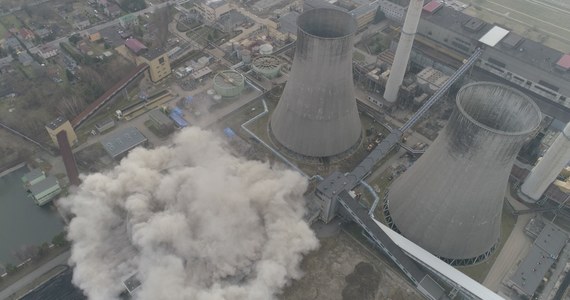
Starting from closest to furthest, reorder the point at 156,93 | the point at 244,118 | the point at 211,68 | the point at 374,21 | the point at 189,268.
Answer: the point at 189,268, the point at 244,118, the point at 156,93, the point at 211,68, the point at 374,21

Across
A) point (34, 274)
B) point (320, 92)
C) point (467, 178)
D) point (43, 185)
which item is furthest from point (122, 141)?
point (467, 178)

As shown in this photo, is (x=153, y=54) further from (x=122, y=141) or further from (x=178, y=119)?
(x=122, y=141)

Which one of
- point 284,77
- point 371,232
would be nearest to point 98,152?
point 284,77

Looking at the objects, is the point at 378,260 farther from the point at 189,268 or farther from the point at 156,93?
the point at 156,93

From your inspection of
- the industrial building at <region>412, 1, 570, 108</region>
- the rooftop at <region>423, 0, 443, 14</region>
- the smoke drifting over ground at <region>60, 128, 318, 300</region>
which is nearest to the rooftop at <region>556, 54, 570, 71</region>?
the industrial building at <region>412, 1, 570, 108</region>

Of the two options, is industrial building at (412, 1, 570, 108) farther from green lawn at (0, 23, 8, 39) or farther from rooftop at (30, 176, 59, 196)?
green lawn at (0, 23, 8, 39)

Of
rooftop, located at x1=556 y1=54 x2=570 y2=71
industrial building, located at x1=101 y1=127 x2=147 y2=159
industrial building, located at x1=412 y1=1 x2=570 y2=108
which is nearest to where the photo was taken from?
industrial building, located at x1=101 y1=127 x2=147 y2=159
